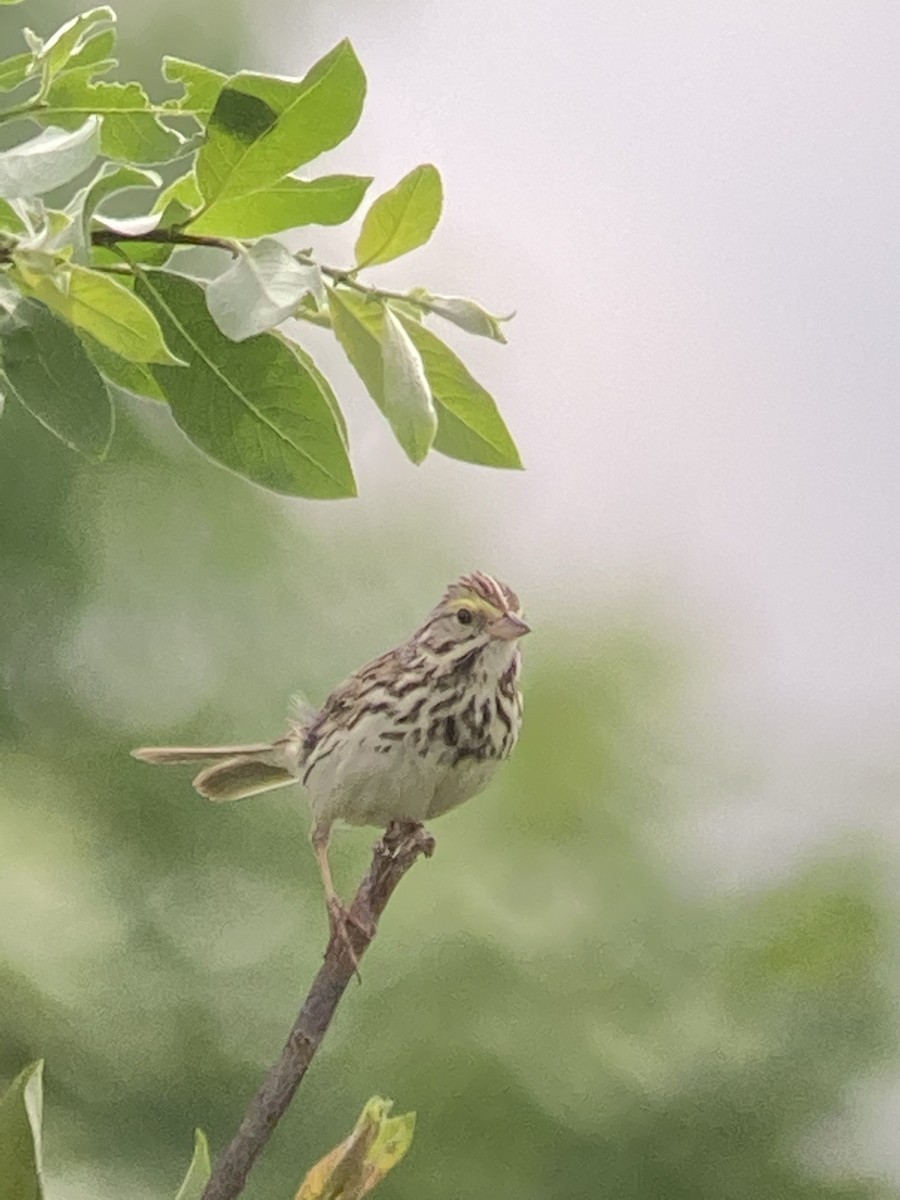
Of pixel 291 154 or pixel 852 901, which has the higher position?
pixel 852 901

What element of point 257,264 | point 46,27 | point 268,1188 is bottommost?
point 268,1188

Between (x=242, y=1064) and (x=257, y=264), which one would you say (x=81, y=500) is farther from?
(x=257, y=264)

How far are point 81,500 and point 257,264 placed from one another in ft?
2.25

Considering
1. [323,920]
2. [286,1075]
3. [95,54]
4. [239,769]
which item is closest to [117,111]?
[95,54]

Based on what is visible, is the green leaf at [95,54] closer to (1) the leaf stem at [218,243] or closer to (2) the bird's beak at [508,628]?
(1) the leaf stem at [218,243]

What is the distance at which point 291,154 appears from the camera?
22 centimetres

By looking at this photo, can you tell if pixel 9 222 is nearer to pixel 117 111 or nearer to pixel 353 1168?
pixel 117 111

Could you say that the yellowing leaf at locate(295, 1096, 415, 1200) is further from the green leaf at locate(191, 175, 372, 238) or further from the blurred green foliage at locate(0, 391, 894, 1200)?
the blurred green foliage at locate(0, 391, 894, 1200)

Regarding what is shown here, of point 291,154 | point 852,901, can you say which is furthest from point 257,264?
point 852,901

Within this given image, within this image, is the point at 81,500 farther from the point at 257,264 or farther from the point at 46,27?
the point at 257,264

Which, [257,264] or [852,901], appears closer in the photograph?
[257,264]

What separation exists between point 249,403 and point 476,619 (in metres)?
0.19

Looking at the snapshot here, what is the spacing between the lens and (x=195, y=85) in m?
0.24

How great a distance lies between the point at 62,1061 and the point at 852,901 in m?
0.45
